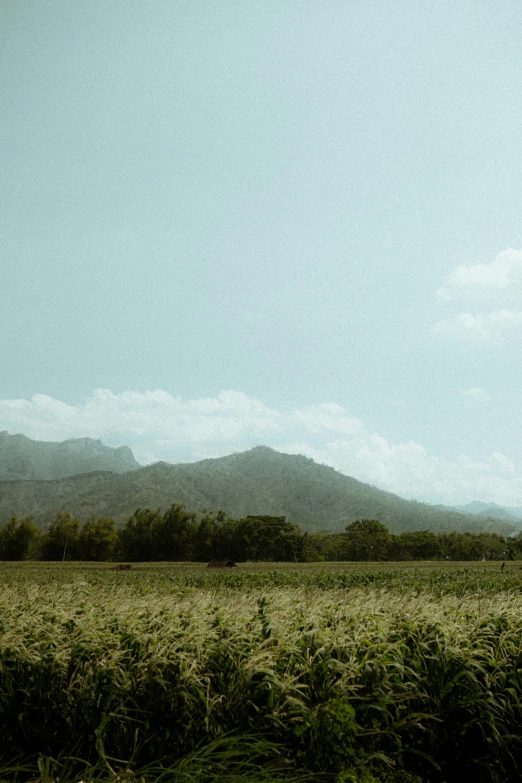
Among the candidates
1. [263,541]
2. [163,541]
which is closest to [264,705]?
[263,541]

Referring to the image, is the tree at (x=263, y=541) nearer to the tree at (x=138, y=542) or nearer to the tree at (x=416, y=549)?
the tree at (x=138, y=542)

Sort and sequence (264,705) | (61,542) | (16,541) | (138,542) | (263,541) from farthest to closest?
(263,541) → (138,542) → (61,542) → (16,541) → (264,705)

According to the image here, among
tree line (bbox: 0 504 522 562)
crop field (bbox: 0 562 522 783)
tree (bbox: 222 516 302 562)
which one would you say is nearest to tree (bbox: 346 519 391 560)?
tree line (bbox: 0 504 522 562)

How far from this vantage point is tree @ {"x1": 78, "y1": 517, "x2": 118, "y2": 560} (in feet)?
269

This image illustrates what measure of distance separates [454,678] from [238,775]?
189 cm

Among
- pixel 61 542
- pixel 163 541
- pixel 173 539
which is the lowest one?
pixel 61 542

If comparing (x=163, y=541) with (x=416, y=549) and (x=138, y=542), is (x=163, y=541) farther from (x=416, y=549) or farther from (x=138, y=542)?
(x=416, y=549)

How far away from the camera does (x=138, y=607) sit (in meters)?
6.39

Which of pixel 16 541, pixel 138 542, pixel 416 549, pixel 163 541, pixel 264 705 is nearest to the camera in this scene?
pixel 264 705

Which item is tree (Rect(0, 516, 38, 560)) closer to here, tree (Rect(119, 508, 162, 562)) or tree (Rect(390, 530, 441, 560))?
tree (Rect(119, 508, 162, 562))

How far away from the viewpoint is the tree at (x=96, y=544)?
8212 centimetres

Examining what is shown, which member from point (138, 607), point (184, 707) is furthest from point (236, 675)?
point (138, 607)

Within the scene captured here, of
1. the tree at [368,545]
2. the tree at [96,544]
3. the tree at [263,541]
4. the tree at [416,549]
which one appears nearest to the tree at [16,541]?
the tree at [96,544]

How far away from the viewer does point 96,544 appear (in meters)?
82.1
